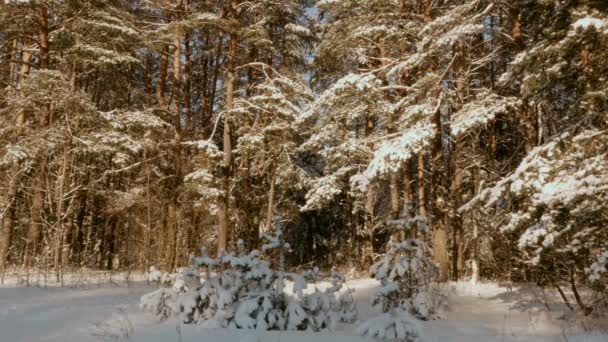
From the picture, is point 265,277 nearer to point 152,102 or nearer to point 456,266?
point 456,266

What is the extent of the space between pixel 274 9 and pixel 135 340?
13458mm

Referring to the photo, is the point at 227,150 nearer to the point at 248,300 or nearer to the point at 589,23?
the point at 248,300

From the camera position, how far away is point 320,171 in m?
20.7

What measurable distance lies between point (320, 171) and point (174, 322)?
15.5 m

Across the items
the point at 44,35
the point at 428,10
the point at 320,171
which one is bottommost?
the point at 320,171

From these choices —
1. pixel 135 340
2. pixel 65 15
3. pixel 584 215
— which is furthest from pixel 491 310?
pixel 65 15

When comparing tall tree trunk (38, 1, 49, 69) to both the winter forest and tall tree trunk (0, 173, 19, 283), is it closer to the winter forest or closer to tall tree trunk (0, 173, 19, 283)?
the winter forest

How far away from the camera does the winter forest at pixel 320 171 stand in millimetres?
5383

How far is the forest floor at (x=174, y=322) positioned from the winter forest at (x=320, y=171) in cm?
6

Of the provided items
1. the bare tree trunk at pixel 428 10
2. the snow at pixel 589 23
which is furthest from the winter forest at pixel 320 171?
the bare tree trunk at pixel 428 10

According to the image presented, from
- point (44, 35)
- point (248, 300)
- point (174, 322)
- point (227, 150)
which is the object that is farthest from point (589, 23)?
point (44, 35)

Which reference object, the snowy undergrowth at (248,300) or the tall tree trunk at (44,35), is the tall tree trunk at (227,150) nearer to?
the tall tree trunk at (44,35)

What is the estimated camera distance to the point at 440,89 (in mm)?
9383

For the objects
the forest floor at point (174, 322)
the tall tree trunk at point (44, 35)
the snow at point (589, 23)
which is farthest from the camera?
the tall tree trunk at point (44, 35)
